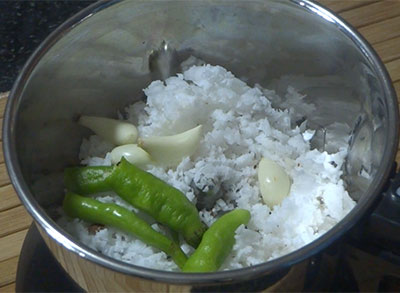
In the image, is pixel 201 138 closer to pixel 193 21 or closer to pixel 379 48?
pixel 193 21

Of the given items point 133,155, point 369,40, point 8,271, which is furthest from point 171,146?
point 369,40

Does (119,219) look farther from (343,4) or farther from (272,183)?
(343,4)

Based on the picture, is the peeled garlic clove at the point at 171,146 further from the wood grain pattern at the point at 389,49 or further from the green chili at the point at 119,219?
the wood grain pattern at the point at 389,49

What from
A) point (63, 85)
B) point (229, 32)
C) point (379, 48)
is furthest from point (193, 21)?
point (379, 48)

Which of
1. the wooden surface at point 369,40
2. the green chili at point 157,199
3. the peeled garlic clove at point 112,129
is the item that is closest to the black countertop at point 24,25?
the wooden surface at point 369,40

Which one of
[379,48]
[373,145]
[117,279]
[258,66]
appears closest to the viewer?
[117,279]

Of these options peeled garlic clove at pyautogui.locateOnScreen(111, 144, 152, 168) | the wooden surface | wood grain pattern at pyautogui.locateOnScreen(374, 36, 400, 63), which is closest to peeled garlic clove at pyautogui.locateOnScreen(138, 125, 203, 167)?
peeled garlic clove at pyautogui.locateOnScreen(111, 144, 152, 168)

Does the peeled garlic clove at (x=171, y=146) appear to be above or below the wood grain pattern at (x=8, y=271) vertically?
above
